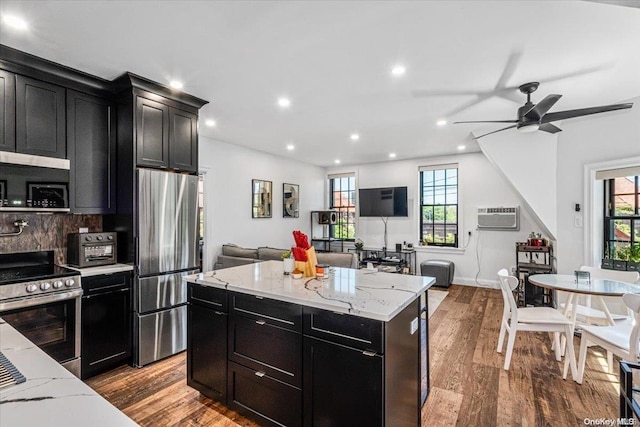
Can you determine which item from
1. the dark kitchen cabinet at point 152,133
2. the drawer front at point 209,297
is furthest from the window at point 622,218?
the dark kitchen cabinet at point 152,133

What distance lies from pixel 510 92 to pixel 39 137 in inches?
175

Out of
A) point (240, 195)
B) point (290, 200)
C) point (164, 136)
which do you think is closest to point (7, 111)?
point (164, 136)

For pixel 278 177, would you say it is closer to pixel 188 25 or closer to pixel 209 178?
pixel 209 178

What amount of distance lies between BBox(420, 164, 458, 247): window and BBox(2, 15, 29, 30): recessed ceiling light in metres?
6.37

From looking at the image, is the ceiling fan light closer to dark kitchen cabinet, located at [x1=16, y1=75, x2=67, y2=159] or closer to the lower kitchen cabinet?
the lower kitchen cabinet

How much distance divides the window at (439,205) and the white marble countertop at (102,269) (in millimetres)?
5691

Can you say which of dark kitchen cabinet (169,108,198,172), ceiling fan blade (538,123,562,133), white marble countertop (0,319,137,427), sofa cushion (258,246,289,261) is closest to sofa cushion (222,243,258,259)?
sofa cushion (258,246,289,261)

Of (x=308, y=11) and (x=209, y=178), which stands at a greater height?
(x=308, y=11)

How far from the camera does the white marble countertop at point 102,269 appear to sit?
269 cm

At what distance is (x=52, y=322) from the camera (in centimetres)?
247

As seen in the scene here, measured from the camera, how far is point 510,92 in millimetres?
3234

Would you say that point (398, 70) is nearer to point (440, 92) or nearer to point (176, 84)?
point (440, 92)

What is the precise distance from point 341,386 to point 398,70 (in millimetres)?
2508

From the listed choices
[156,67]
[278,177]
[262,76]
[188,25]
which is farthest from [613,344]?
[278,177]
